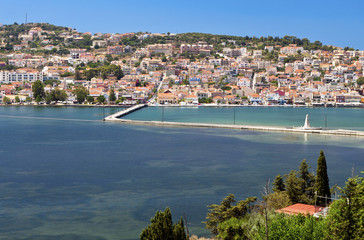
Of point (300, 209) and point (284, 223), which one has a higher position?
point (284, 223)

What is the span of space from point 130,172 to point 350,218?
30.6 ft

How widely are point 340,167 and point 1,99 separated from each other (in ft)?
152

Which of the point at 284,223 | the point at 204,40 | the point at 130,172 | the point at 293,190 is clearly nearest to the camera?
the point at 284,223

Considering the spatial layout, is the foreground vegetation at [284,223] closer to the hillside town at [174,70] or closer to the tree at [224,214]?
the tree at [224,214]

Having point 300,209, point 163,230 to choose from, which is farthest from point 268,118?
point 163,230

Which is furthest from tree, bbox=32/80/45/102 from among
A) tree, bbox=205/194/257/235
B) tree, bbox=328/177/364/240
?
tree, bbox=328/177/364/240

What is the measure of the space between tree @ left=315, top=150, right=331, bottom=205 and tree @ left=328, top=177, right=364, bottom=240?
2.52 m

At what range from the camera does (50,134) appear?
26.2m

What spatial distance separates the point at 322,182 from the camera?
9477mm

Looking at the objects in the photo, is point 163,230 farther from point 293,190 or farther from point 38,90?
point 38,90

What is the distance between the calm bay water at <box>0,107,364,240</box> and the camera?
10234 millimetres

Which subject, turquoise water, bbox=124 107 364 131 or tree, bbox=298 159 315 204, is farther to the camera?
turquoise water, bbox=124 107 364 131

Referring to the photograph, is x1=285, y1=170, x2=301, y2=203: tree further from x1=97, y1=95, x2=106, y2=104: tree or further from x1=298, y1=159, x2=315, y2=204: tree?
x1=97, y1=95, x2=106, y2=104: tree

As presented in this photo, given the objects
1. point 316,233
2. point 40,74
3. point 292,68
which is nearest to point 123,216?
point 316,233
